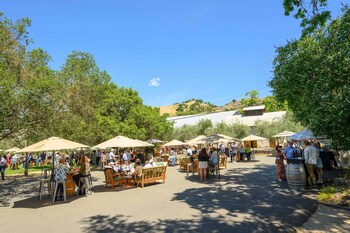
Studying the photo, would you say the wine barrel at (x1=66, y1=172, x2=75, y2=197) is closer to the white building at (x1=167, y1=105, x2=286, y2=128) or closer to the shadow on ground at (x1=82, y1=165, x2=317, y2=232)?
the shadow on ground at (x1=82, y1=165, x2=317, y2=232)

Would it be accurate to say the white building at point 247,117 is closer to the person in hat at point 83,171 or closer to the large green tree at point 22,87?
the large green tree at point 22,87

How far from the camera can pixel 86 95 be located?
23406mm

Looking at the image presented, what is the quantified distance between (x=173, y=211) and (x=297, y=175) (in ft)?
17.2

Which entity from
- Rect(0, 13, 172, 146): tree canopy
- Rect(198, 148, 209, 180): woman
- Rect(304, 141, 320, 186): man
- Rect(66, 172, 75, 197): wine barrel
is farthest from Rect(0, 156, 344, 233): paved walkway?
Rect(0, 13, 172, 146): tree canopy

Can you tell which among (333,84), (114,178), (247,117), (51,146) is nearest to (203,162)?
(114,178)

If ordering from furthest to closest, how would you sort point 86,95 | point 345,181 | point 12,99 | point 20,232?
point 86,95 → point 12,99 → point 345,181 → point 20,232

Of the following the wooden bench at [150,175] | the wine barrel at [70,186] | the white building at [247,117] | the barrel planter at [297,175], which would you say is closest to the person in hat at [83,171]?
the wine barrel at [70,186]

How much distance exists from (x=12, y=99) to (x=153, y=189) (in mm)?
7168

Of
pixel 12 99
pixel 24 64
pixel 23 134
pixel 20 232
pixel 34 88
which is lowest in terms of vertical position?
pixel 20 232

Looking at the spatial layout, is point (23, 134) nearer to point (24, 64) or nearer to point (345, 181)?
point (24, 64)

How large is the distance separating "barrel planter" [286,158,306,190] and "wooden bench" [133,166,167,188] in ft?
19.3

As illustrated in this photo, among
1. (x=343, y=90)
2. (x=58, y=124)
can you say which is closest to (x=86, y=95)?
(x=58, y=124)

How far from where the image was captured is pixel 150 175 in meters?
12.3

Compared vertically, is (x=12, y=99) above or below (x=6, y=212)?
above
